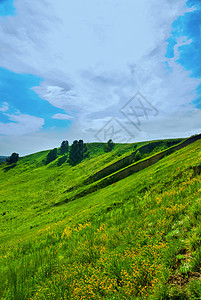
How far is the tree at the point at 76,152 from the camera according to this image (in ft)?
348

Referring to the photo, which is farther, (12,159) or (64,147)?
(64,147)

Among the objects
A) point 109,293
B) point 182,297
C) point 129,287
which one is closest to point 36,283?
point 109,293

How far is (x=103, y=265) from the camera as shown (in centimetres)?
491

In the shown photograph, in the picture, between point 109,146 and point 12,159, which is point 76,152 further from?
point 12,159

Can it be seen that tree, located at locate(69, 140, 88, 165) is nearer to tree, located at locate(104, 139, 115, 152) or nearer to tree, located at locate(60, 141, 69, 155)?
tree, located at locate(104, 139, 115, 152)

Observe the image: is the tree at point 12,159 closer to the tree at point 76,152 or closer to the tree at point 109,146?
the tree at point 76,152

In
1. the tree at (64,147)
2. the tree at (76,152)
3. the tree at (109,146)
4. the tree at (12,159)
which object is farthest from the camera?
the tree at (64,147)

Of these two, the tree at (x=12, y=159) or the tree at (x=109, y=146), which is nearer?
the tree at (x=109, y=146)

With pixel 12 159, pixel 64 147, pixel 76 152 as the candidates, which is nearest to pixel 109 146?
pixel 76 152

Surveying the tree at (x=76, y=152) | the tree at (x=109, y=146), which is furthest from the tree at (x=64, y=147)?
the tree at (x=109, y=146)

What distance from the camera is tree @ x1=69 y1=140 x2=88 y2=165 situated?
106m

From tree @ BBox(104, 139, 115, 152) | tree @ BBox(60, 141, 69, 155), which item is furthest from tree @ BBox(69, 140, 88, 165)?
tree @ BBox(60, 141, 69, 155)

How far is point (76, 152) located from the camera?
109 m

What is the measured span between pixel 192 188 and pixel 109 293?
7110mm
